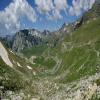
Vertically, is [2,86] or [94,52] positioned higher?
[94,52]

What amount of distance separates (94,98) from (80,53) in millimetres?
121812

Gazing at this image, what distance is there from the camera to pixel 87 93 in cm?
7131

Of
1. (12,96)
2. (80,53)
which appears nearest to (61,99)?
(12,96)

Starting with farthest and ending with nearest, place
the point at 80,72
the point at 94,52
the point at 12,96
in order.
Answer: the point at 94,52, the point at 80,72, the point at 12,96

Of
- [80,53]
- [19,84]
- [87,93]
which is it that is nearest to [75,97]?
[87,93]

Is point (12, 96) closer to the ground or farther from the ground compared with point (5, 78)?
closer to the ground

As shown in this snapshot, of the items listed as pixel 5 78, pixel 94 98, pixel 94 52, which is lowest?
pixel 94 98

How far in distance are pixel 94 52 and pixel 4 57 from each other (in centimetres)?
4625

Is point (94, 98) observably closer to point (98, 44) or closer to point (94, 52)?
point (94, 52)

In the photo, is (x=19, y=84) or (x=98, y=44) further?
(x=98, y=44)

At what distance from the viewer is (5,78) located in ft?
316

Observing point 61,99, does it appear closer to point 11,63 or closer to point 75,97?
point 75,97

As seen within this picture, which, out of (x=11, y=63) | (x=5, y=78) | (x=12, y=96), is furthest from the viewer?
(x=11, y=63)

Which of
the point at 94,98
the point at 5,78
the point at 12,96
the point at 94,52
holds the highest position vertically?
the point at 94,52
